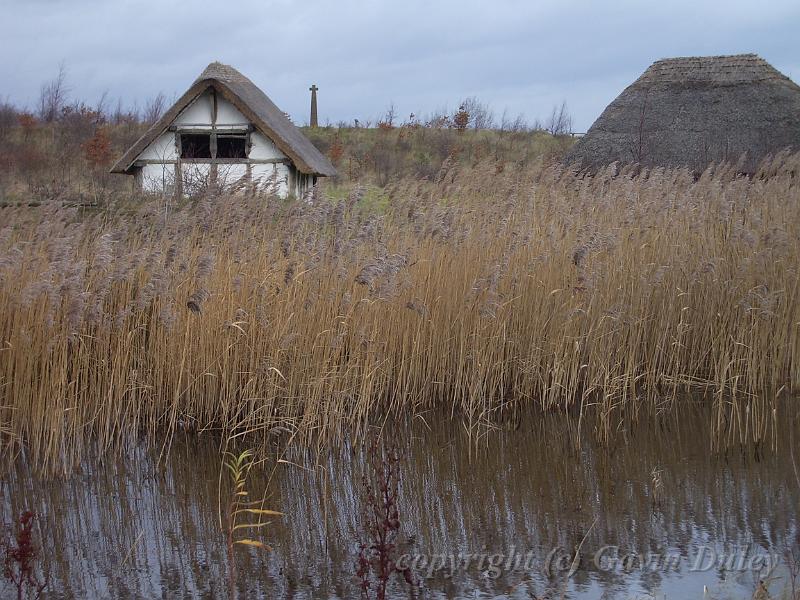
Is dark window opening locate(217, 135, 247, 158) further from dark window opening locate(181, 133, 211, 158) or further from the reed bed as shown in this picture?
the reed bed

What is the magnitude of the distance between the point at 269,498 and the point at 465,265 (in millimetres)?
2086

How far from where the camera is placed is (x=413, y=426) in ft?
16.5

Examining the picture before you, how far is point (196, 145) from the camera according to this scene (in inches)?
778

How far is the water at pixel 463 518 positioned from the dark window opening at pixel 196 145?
15477mm

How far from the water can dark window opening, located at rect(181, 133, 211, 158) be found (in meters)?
15.5

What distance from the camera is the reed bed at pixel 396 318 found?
4418mm

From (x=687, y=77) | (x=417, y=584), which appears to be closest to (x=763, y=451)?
(x=417, y=584)

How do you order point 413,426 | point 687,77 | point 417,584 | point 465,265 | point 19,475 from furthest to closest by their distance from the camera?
point 687,77, point 465,265, point 413,426, point 19,475, point 417,584

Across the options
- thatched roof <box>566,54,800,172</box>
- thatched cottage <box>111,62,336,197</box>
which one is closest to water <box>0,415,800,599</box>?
thatched roof <box>566,54,800,172</box>

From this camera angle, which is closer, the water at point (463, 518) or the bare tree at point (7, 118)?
the water at point (463, 518)

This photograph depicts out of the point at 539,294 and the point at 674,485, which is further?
the point at 539,294

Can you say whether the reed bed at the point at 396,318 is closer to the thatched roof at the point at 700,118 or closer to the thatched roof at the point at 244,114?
the thatched roof at the point at 700,118

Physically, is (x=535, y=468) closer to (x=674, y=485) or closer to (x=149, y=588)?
(x=674, y=485)

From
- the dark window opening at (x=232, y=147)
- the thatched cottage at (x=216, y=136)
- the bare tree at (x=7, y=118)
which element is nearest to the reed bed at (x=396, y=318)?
the thatched cottage at (x=216, y=136)
